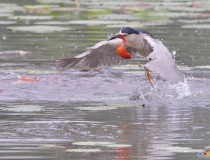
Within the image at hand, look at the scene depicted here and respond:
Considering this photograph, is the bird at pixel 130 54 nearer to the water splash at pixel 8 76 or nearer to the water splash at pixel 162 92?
the water splash at pixel 162 92

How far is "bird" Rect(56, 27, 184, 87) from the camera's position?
395 inches

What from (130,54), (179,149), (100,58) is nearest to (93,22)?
(100,58)

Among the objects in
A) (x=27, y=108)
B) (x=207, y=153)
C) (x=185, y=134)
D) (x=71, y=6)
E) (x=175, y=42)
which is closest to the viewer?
(x=207, y=153)

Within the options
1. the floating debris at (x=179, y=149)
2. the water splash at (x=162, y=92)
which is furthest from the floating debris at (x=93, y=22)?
the floating debris at (x=179, y=149)

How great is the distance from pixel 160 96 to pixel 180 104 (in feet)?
2.32

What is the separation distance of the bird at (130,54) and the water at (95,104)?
284mm

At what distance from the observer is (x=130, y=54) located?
1198 cm

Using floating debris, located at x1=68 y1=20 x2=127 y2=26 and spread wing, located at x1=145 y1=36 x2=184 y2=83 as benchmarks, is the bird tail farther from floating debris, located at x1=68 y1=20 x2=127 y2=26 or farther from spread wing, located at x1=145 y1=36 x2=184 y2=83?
floating debris, located at x1=68 y1=20 x2=127 y2=26

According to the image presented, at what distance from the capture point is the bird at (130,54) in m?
10.0

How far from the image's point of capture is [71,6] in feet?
78.4

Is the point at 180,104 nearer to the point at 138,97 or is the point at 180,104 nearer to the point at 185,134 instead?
the point at 138,97

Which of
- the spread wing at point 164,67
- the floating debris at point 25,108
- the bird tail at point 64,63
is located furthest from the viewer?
the bird tail at point 64,63

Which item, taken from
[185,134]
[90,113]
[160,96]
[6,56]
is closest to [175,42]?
[6,56]

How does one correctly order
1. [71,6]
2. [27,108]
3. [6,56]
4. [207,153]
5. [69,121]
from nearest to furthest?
[207,153] < [69,121] < [27,108] < [6,56] < [71,6]
